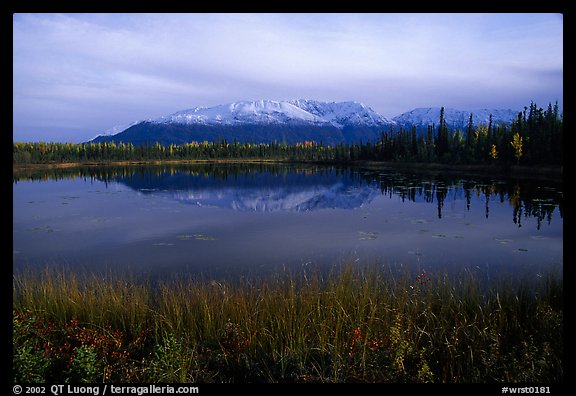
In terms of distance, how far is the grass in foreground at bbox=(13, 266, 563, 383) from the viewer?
660 centimetres

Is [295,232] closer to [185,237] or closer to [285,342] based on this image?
[185,237]

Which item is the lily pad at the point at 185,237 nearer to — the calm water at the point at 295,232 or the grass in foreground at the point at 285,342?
the calm water at the point at 295,232

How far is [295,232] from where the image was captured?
28.7 metres

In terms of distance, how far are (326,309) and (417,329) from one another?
2240 mm

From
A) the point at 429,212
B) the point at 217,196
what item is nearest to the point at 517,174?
the point at 429,212

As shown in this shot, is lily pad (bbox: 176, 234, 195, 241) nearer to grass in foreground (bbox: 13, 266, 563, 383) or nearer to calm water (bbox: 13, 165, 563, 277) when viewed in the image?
calm water (bbox: 13, 165, 563, 277)

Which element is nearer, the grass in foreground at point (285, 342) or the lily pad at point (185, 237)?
the grass in foreground at point (285, 342)

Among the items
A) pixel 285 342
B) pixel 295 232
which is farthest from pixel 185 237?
pixel 285 342

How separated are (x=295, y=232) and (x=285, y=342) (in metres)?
20.1

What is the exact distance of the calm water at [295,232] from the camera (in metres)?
19.3

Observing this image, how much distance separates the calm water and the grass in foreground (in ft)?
17.1

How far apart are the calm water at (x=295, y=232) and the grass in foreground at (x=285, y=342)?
5.21 meters

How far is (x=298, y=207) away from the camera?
4438cm

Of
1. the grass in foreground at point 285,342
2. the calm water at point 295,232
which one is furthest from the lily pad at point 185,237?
the grass in foreground at point 285,342
